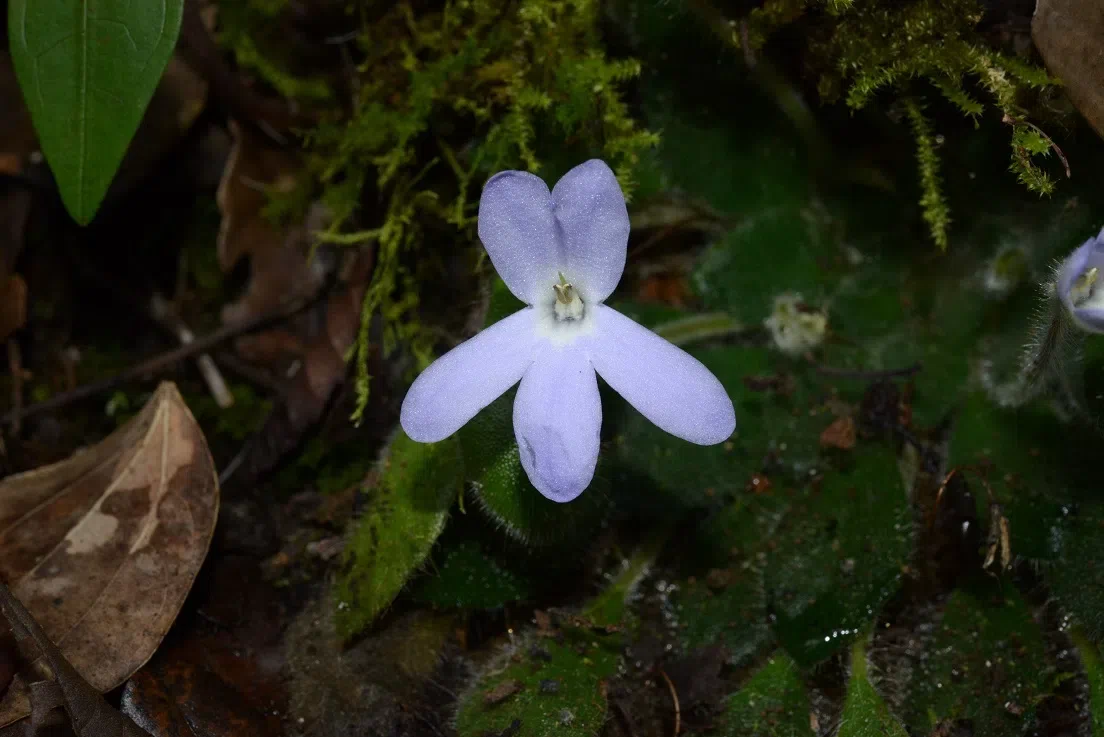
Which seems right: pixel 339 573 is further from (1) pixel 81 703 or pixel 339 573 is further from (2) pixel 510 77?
(2) pixel 510 77

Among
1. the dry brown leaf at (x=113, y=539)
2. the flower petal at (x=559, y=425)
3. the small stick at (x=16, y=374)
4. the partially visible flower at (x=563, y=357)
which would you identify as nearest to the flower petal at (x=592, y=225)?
the partially visible flower at (x=563, y=357)

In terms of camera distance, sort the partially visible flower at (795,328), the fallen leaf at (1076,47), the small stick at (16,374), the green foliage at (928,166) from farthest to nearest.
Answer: the small stick at (16,374) < the partially visible flower at (795,328) < the green foliage at (928,166) < the fallen leaf at (1076,47)

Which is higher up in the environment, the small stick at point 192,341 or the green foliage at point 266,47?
the green foliage at point 266,47

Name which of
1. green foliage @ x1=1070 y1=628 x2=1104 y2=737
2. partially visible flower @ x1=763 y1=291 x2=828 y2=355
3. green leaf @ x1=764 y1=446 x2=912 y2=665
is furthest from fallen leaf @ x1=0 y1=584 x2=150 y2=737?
green foliage @ x1=1070 y1=628 x2=1104 y2=737

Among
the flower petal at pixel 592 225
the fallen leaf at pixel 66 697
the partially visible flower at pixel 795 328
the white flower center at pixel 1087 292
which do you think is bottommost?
the fallen leaf at pixel 66 697

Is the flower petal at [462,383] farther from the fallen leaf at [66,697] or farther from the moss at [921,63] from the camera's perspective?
the moss at [921,63]

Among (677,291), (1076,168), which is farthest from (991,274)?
(677,291)

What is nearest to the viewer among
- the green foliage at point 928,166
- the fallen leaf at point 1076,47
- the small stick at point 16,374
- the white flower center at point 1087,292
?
the white flower center at point 1087,292

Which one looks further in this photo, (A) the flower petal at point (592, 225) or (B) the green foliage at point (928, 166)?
(B) the green foliage at point (928, 166)
